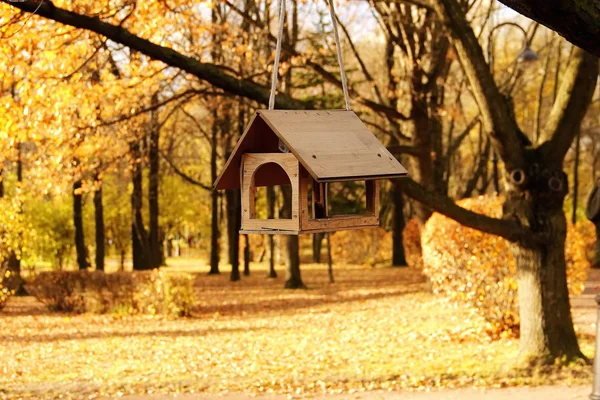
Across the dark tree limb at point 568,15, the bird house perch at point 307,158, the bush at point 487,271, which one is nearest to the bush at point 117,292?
the bush at point 487,271

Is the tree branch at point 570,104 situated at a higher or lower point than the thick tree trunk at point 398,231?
higher

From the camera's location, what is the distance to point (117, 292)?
17766 mm

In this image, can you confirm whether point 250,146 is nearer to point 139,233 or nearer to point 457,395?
point 457,395

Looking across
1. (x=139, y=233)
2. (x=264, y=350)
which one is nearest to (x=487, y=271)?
(x=264, y=350)

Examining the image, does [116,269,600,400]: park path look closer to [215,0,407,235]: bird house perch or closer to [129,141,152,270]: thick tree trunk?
[215,0,407,235]: bird house perch

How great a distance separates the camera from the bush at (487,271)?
12.5 metres

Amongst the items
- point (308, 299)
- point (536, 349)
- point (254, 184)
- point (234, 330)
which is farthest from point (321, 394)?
point (308, 299)

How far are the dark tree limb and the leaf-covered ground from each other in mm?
6398

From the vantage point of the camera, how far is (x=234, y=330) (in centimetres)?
1531

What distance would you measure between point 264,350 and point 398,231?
19.3 meters

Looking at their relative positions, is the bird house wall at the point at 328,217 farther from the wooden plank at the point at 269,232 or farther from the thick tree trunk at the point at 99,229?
the thick tree trunk at the point at 99,229

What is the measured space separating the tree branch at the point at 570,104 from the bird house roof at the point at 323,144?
6222mm

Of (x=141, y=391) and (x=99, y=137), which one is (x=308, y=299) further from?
(x=141, y=391)

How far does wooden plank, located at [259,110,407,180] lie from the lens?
411 centimetres
